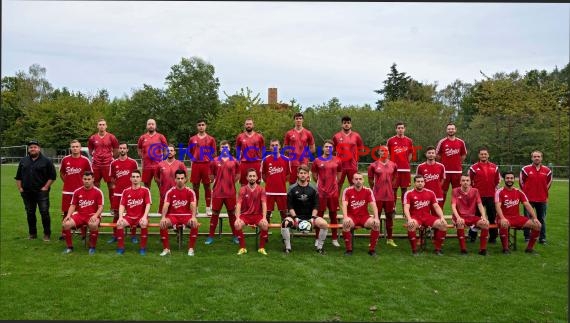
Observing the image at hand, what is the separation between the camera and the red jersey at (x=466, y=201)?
8875 mm

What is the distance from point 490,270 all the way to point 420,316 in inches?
104

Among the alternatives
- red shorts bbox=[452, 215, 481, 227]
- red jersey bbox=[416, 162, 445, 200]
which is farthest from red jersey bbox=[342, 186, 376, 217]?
red shorts bbox=[452, 215, 481, 227]

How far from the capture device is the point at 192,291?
612 centimetres

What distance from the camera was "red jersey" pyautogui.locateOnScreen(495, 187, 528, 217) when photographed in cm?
888

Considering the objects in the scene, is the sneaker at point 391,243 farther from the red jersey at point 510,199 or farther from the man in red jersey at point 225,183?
the man in red jersey at point 225,183

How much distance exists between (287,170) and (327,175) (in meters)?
0.91

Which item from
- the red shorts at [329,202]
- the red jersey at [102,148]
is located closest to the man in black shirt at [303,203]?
the red shorts at [329,202]

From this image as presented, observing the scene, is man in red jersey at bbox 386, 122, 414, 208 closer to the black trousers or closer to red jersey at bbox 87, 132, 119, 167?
red jersey at bbox 87, 132, 119, 167

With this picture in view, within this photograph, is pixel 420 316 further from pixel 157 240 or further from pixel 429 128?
pixel 429 128

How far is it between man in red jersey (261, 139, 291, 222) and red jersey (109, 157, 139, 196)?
107 inches

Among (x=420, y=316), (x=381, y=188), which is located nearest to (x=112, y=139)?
(x=381, y=188)

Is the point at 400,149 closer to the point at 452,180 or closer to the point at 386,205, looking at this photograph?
the point at 452,180

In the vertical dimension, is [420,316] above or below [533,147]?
below

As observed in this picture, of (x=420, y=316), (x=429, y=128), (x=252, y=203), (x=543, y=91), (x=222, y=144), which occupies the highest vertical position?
(x=543, y=91)
